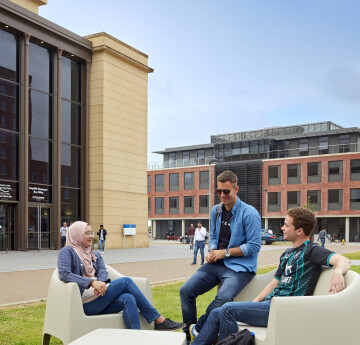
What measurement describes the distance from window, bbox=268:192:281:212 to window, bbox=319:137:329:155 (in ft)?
24.1

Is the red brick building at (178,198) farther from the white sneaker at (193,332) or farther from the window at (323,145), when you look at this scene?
the white sneaker at (193,332)

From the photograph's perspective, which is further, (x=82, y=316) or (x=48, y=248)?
(x=48, y=248)

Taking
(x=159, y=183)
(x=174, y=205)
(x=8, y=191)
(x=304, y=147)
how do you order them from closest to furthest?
(x=8, y=191) < (x=304, y=147) < (x=174, y=205) < (x=159, y=183)

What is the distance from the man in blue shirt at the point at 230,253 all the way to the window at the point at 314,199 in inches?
2133

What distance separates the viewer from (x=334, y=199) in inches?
2239

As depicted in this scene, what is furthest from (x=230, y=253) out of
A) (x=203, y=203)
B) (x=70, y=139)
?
(x=203, y=203)

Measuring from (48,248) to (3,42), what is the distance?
450 inches

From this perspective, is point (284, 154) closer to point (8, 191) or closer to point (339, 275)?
point (8, 191)

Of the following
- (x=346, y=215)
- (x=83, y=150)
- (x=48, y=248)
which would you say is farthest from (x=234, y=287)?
(x=346, y=215)

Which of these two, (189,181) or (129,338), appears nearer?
(129,338)

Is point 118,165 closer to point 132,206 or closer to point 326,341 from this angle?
point 132,206

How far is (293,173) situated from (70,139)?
119 ft

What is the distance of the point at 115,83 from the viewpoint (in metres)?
31.7

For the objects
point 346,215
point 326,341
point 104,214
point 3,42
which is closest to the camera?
point 326,341
